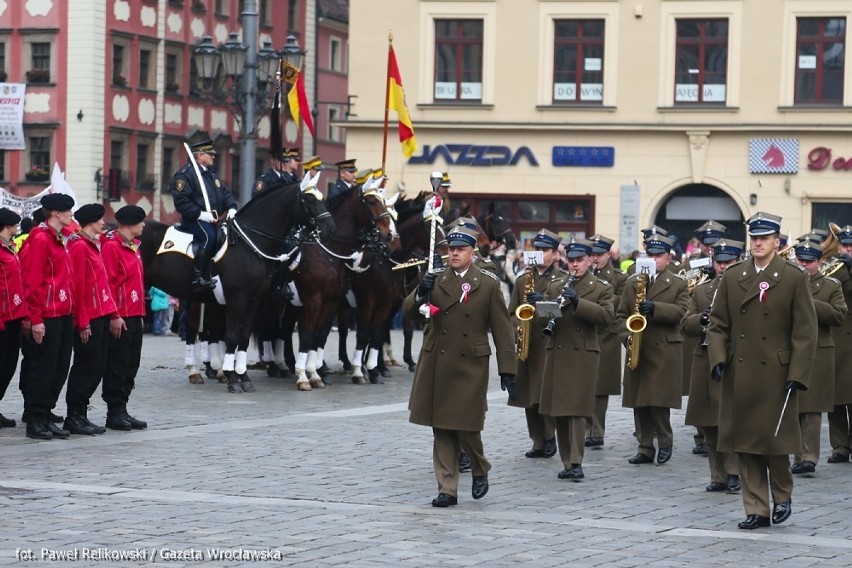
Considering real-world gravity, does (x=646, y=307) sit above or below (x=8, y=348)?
above

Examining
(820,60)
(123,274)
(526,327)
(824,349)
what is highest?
(820,60)

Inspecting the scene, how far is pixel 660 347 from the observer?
15180 millimetres

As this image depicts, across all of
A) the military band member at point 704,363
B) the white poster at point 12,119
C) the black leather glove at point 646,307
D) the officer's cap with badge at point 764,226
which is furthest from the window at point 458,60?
the officer's cap with badge at point 764,226

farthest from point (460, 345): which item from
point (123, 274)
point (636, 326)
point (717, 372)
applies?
point (123, 274)

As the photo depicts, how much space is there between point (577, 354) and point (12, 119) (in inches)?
555

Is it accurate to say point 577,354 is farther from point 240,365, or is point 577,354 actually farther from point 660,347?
point 240,365

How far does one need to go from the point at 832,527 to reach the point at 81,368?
707 centimetres

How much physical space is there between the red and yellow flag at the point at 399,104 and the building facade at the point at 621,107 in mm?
14372

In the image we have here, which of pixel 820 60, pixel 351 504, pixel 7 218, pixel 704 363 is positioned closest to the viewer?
pixel 351 504

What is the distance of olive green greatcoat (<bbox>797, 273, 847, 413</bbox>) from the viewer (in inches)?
561

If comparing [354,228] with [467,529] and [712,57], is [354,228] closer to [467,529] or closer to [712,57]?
[467,529]

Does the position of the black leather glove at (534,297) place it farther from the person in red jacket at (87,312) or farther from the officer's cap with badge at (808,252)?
the person in red jacket at (87,312)

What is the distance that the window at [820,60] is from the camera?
140ft

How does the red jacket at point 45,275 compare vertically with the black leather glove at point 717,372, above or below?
above
